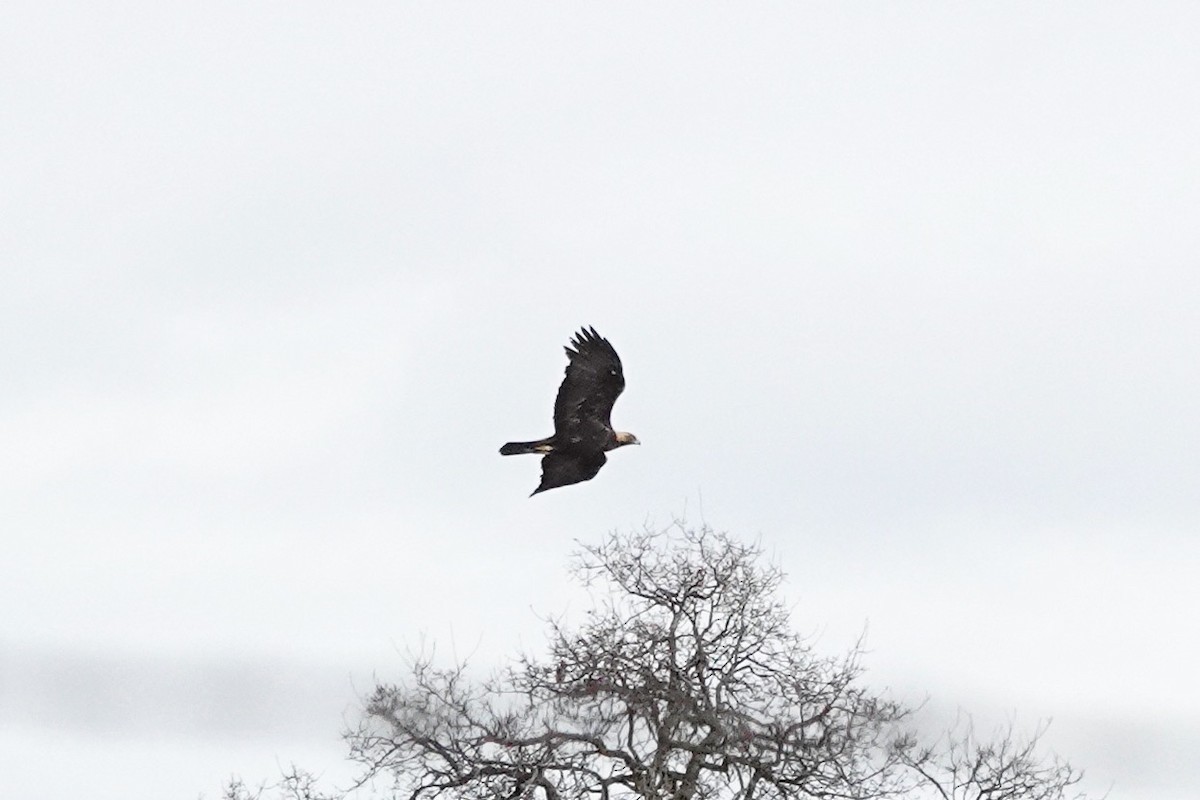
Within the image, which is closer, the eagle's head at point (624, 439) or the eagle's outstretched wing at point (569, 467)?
the eagle's outstretched wing at point (569, 467)

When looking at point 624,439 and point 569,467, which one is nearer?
point 569,467

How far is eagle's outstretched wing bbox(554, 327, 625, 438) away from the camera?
25031mm

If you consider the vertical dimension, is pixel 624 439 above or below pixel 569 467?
above

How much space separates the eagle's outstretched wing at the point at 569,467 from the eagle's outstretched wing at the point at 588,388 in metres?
0.29

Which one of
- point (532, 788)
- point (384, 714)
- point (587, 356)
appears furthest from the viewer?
point (587, 356)

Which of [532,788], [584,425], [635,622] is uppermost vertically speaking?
[584,425]

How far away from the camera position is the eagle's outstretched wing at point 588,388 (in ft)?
82.1

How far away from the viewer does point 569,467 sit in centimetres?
2550

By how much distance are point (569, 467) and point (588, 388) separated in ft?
3.43

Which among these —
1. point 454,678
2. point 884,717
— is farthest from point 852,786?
point 454,678

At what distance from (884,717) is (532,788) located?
402 cm

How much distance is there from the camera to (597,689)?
2314 cm

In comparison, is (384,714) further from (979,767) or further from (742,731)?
(979,767)

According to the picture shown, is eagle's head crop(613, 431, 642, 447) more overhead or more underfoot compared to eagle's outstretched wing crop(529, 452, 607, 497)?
more overhead
